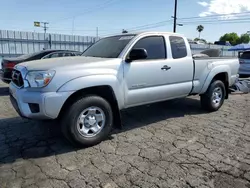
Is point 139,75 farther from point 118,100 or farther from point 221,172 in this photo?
point 221,172

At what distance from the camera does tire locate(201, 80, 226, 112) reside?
229 inches

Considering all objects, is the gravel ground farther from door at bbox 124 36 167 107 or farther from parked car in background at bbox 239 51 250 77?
parked car in background at bbox 239 51 250 77

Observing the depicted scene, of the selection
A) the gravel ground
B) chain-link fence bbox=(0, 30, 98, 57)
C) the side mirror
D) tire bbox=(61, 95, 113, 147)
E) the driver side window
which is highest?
chain-link fence bbox=(0, 30, 98, 57)

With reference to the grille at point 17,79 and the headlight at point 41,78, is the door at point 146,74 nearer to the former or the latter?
the headlight at point 41,78

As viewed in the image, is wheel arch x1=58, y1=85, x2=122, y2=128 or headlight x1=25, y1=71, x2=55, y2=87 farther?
wheel arch x1=58, y1=85, x2=122, y2=128

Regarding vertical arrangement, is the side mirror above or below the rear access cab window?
below

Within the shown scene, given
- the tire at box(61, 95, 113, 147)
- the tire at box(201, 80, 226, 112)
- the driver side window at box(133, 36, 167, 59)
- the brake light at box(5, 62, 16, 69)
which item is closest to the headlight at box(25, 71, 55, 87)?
the tire at box(61, 95, 113, 147)

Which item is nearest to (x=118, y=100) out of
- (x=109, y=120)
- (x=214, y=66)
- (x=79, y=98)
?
(x=109, y=120)

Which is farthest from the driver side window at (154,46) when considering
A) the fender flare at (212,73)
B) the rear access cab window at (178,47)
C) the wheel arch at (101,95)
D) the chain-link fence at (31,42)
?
the chain-link fence at (31,42)

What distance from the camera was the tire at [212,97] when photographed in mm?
5809

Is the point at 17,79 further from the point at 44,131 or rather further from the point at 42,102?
the point at 44,131

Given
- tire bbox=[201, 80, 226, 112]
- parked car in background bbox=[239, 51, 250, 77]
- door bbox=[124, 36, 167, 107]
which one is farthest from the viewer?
parked car in background bbox=[239, 51, 250, 77]

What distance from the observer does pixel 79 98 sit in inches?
144

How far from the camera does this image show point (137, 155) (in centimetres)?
355
